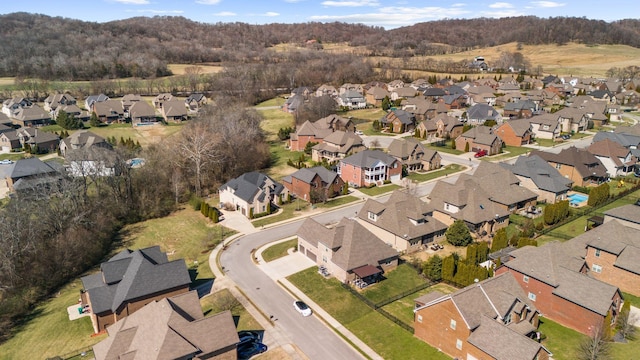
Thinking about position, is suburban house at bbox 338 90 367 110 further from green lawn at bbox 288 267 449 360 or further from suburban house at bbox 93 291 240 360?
suburban house at bbox 93 291 240 360

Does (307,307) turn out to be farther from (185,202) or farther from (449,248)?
(185,202)

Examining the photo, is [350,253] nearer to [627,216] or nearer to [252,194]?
[252,194]

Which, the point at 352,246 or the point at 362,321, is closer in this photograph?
the point at 362,321

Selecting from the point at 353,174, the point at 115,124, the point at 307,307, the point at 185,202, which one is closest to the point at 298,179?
the point at 353,174

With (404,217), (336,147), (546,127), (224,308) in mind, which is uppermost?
(546,127)

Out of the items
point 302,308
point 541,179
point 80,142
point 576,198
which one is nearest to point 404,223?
point 302,308

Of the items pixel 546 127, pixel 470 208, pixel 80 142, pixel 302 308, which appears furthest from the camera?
pixel 546 127

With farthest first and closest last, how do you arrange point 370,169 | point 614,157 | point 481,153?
point 481,153 → point 614,157 → point 370,169

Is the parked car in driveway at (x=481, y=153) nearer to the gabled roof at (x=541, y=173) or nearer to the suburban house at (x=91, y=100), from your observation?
the gabled roof at (x=541, y=173)

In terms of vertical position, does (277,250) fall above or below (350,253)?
below
